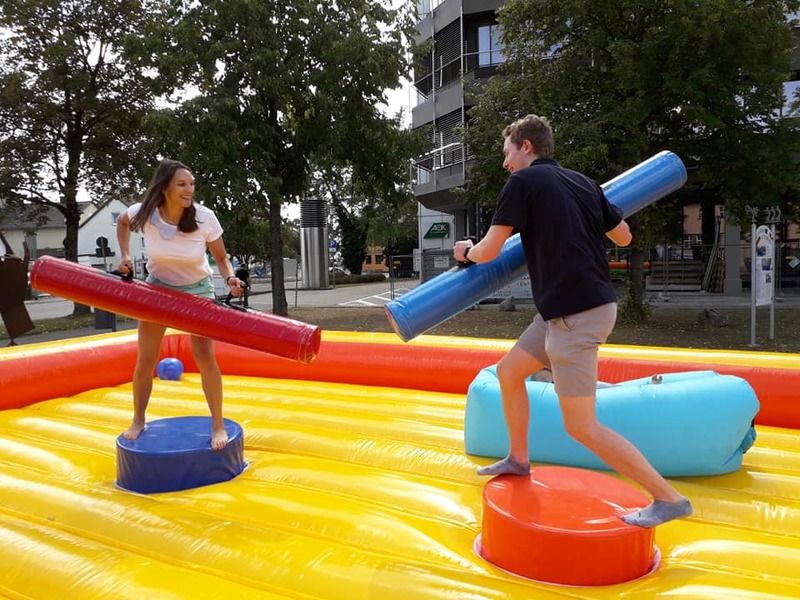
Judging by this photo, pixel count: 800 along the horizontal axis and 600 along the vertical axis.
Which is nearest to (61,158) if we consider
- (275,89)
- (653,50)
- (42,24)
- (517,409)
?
(42,24)

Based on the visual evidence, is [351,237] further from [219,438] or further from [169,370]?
[219,438]

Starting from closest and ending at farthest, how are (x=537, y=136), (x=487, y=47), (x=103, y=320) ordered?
(x=537, y=136), (x=103, y=320), (x=487, y=47)

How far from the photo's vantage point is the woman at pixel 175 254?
321 centimetres

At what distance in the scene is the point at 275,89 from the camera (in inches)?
484

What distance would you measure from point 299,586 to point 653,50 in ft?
34.0

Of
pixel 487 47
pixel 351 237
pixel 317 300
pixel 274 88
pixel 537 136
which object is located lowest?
pixel 317 300

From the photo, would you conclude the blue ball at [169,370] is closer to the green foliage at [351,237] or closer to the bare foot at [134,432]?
the bare foot at [134,432]

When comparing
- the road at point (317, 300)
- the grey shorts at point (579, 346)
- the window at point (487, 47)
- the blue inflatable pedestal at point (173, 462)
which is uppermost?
the window at point (487, 47)

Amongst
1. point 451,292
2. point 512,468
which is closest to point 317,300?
point 451,292

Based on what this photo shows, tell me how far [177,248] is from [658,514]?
2520 mm

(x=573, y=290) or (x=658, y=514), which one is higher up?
(x=573, y=290)

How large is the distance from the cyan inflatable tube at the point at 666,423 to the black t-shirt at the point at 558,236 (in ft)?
3.56

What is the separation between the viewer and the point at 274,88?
12.3 meters

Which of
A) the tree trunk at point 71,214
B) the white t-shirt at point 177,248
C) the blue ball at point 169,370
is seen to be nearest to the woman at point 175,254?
the white t-shirt at point 177,248
